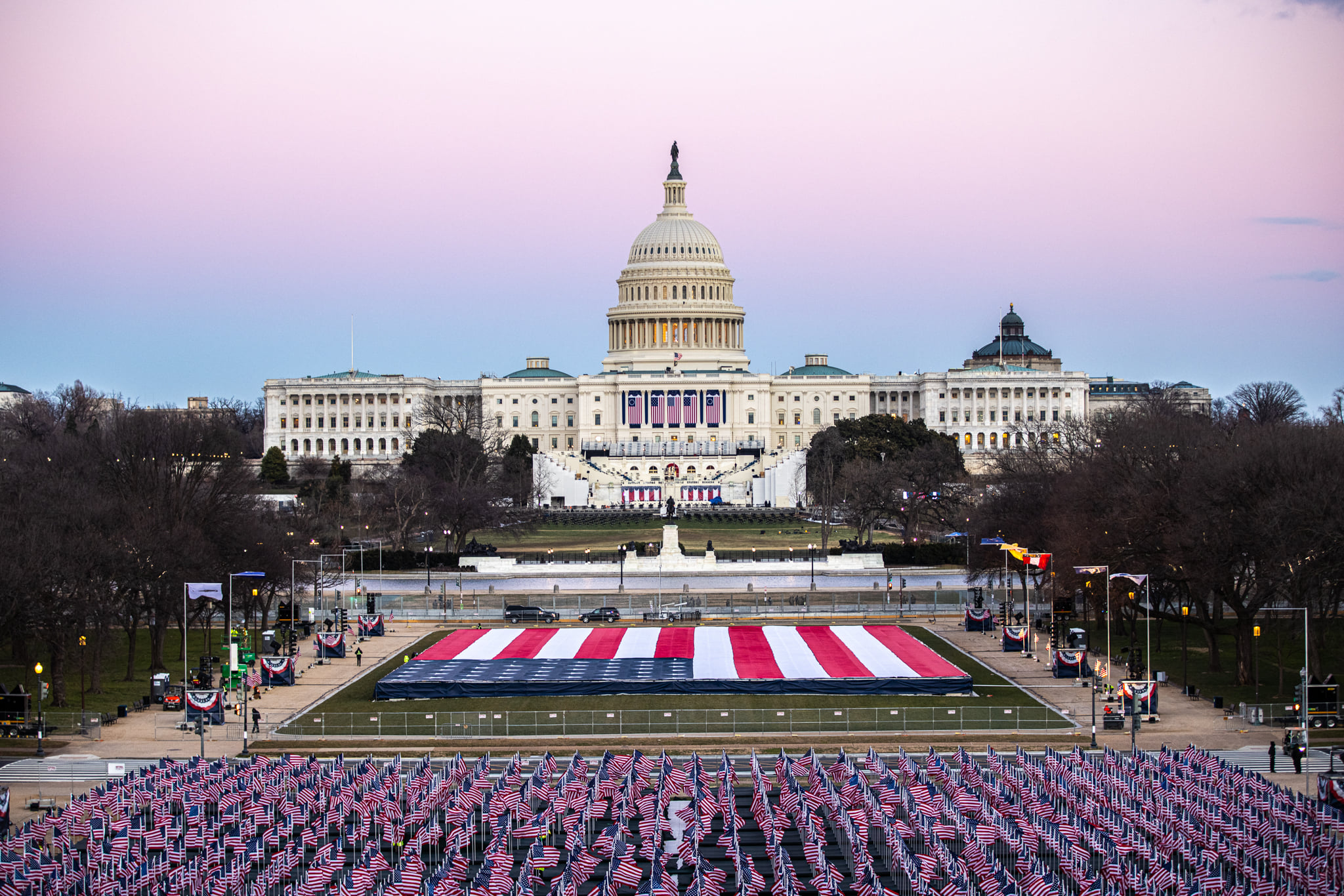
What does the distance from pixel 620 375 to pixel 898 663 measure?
455 feet

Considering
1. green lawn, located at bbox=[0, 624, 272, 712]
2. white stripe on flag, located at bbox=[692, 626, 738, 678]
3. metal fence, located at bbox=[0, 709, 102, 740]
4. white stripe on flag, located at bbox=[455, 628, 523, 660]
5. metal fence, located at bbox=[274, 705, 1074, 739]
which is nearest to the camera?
metal fence, located at bbox=[274, 705, 1074, 739]

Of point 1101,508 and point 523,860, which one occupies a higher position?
point 1101,508

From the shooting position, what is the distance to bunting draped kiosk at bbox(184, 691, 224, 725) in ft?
157

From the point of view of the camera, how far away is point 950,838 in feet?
107

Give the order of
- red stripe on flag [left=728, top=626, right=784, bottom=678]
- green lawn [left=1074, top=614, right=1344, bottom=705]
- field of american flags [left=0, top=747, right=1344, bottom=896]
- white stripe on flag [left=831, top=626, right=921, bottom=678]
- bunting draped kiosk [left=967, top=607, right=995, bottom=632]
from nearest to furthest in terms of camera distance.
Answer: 1. field of american flags [left=0, top=747, right=1344, bottom=896]
2. green lawn [left=1074, top=614, right=1344, bottom=705]
3. white stripe on flag [left=831, top=626, right=921, bottom=678]
4. red stripe on flag [left=728, top=626, right=784, bottom=678]
5. bunting draped kiosk [left=967, top=607, right=995, bottom=632]

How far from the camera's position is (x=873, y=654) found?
6156 cm

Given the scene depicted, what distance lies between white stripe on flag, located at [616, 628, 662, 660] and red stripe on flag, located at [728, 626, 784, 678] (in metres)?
3.01

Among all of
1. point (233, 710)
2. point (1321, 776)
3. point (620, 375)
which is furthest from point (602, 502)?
point (1321, 776)

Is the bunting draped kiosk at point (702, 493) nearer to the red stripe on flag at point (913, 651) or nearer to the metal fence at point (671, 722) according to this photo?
the red stripe on flag at point (913, 651)

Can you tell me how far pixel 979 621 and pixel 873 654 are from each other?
11292 millimetres

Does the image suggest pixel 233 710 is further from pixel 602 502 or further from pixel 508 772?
pixel 602 502

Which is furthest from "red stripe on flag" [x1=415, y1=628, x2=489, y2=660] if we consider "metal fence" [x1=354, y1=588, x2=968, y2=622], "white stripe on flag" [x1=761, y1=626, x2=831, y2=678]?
"white stripe on flag" [x1=761, y1=626, x2=831, y2=678]

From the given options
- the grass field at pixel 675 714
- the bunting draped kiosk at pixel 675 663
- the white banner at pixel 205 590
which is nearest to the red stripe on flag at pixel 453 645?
the bunting draped kiosk at pixel 675 663

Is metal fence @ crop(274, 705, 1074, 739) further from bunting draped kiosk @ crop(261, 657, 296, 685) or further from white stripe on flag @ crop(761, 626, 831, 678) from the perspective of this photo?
bunting draped kiosk @ crop(261, 657, 296, 685)
